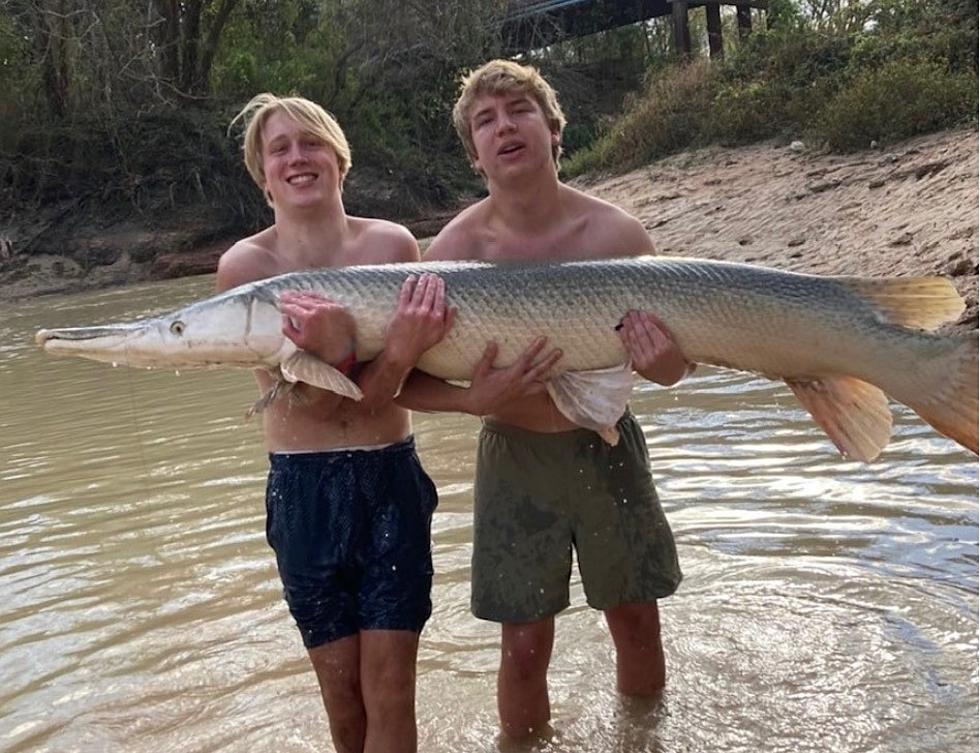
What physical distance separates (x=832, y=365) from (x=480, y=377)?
36.2 inches

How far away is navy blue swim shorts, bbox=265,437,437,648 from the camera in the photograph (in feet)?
9.24

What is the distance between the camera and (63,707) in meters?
3.75

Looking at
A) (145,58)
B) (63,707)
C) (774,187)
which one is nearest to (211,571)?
(63,707)

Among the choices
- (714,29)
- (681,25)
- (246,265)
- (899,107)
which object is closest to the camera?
(246,265)

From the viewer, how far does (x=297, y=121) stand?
3.03 m

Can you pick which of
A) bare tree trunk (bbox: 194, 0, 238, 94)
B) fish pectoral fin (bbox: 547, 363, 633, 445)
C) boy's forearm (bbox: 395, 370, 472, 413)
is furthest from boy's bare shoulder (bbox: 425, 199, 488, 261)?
bare tree trunk (bbox: 194, 0, 238, 94)

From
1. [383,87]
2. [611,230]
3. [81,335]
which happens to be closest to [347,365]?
[81,335]

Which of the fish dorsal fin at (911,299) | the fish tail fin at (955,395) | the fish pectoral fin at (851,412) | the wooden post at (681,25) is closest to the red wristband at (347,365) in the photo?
the fish pectoral fin at (851,412)

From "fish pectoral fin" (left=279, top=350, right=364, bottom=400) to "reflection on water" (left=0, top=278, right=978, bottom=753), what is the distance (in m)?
1.29

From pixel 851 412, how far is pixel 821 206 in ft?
25.2

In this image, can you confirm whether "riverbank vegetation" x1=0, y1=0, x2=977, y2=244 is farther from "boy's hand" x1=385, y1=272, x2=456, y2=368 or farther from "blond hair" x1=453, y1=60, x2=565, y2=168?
"boy's hand" x1=385, y1=272, x2=456, y2=368

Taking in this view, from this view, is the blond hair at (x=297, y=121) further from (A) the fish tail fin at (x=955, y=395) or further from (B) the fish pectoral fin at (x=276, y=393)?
(A) the fish tail fin at (x=955, y=395)

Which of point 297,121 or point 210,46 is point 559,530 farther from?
point 210,46

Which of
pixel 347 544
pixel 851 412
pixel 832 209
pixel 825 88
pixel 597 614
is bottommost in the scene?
pixel 597 614
